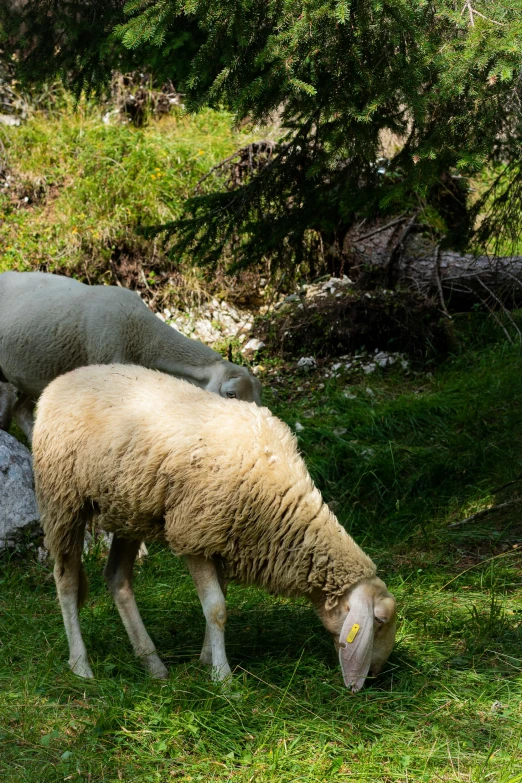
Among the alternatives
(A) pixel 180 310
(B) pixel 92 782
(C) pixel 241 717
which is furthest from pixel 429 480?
(A) pixel 180 310

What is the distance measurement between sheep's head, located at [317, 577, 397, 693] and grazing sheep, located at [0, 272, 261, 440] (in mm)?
2222

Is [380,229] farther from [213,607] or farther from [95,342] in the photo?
[213,607]

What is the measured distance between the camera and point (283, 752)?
3.15 meters

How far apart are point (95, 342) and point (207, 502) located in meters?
2.49

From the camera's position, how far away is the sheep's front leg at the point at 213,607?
3.69 meters

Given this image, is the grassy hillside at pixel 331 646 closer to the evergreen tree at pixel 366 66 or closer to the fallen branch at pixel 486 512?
the fallen branch at pixel 486 512

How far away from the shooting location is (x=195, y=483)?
11.9 feet

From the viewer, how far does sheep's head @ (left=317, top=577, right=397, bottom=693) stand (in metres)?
3.59

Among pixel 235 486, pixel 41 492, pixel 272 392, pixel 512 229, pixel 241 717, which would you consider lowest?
pixel 272 392

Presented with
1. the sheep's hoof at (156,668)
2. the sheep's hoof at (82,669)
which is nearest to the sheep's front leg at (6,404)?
the sheep's hoof at (82,669)

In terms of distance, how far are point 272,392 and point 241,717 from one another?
481 centimetres

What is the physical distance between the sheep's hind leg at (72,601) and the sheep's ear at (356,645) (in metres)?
1.14

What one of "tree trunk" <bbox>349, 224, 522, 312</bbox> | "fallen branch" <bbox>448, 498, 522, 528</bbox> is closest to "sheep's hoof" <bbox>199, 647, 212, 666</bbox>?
"fallen branch" <bbox>448, 498, 522, 528</bbox>

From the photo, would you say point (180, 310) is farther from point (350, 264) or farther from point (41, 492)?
point (41, 492)
